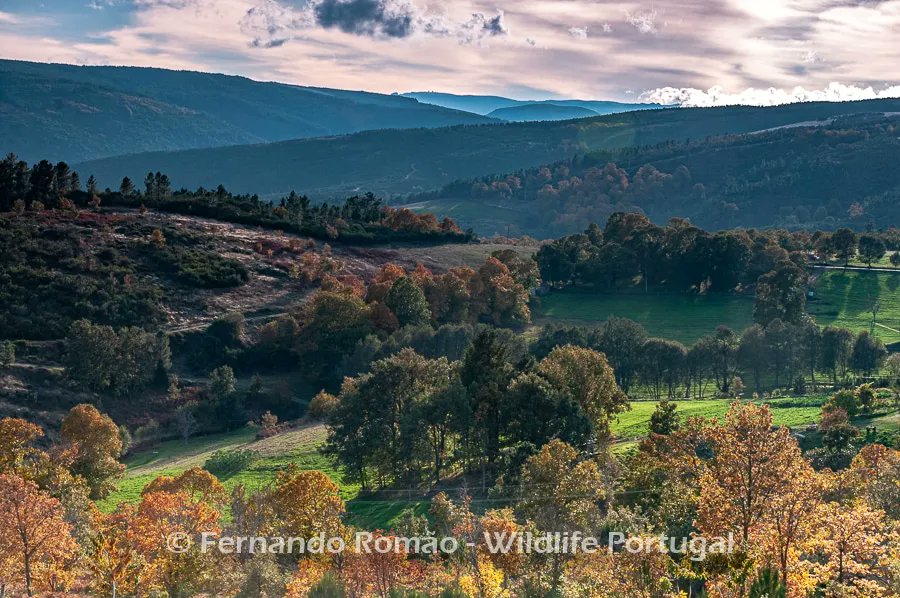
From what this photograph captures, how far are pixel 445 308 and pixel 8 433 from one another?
215 ft

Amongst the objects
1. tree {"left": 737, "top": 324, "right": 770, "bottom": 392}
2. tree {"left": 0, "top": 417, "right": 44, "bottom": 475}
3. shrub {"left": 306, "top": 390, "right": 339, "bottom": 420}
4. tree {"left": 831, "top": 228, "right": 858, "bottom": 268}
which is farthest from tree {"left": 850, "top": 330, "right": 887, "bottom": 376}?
tree {"left": 0, "top": 417, "right": 44, "bottom": 475}

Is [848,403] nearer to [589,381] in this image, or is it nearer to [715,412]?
[715,412]

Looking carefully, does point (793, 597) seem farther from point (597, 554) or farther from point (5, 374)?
point (5, 374)

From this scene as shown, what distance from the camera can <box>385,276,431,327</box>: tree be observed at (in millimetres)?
104875

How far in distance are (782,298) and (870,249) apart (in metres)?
41.2

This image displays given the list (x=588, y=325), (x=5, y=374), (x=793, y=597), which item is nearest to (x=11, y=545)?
(x=793, y=597)

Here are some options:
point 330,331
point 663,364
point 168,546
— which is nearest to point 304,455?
point 168,546

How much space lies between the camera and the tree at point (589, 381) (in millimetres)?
61500

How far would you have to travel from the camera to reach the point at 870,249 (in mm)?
132500

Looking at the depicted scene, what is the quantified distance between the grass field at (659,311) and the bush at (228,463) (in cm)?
6098

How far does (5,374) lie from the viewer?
275ft

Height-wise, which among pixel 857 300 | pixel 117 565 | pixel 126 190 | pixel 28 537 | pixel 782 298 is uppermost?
pixel 126 190

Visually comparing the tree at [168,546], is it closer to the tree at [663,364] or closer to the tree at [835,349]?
the tree at [663,364]

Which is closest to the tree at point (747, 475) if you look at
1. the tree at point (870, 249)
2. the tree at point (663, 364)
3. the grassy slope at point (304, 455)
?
the grassy slope at point (304, 455)
